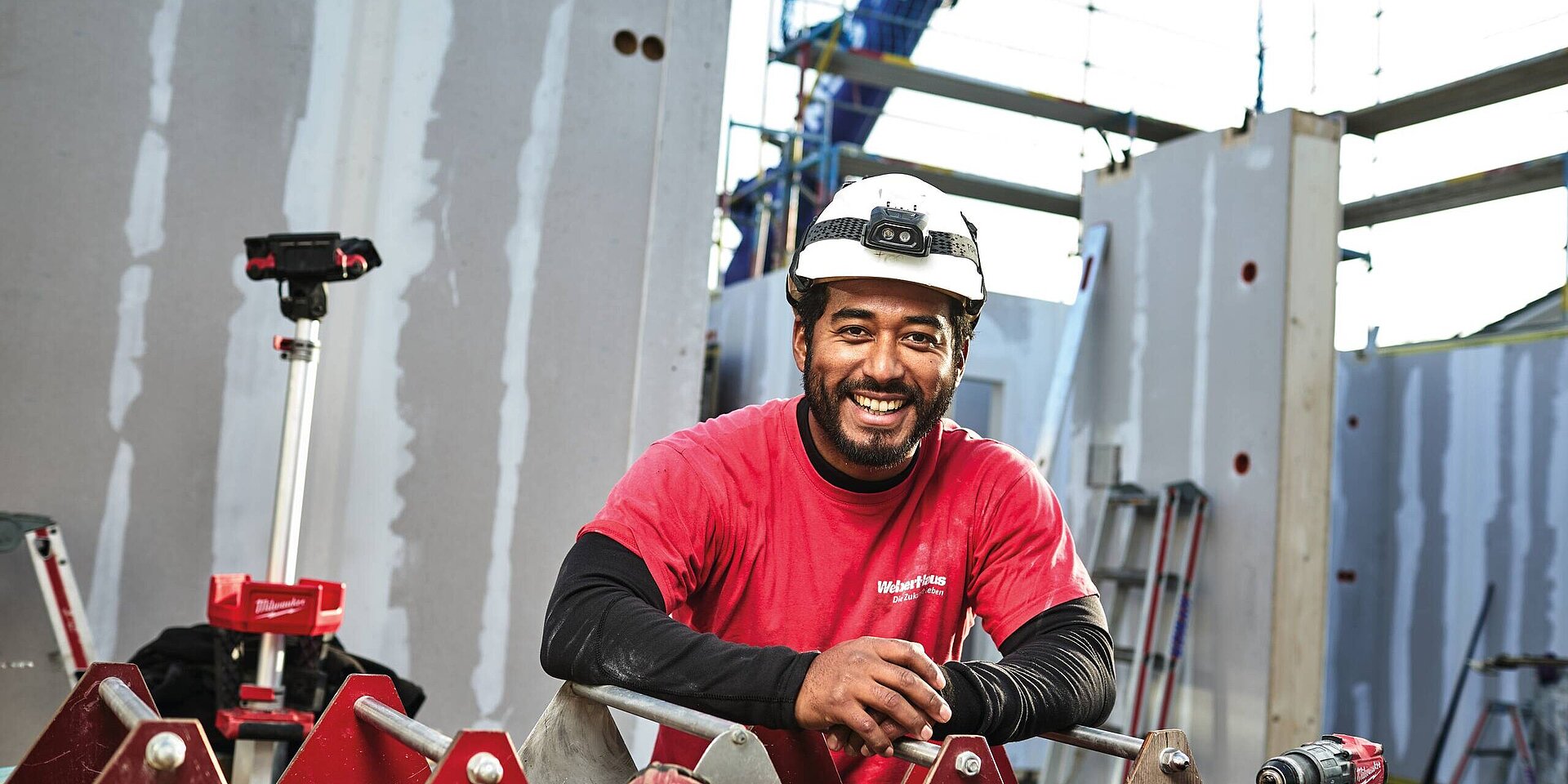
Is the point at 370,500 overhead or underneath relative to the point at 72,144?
underneath

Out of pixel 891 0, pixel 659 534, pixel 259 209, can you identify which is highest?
pixel 891 0

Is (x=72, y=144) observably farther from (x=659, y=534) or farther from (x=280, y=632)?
(x=659, y=534)

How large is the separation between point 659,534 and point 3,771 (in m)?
0.84

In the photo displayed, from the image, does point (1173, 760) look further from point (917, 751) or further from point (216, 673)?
point (216, 673)

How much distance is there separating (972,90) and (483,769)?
31.6 feet

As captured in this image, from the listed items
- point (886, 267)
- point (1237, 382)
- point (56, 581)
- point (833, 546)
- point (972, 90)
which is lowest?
point (56, 581)

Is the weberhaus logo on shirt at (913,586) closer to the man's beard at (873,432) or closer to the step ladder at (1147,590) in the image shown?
the man's beard at (873,432)

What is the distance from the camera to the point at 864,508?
183cm

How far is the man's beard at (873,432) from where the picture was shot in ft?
5.84

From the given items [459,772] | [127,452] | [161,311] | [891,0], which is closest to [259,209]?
[161,311]

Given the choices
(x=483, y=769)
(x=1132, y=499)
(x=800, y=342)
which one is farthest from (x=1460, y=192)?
(x=483, y=769)

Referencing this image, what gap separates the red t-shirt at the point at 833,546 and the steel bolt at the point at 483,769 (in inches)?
28.2

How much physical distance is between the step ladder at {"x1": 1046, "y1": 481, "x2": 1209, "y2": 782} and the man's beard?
3379 mm

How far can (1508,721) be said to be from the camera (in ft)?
21.9
